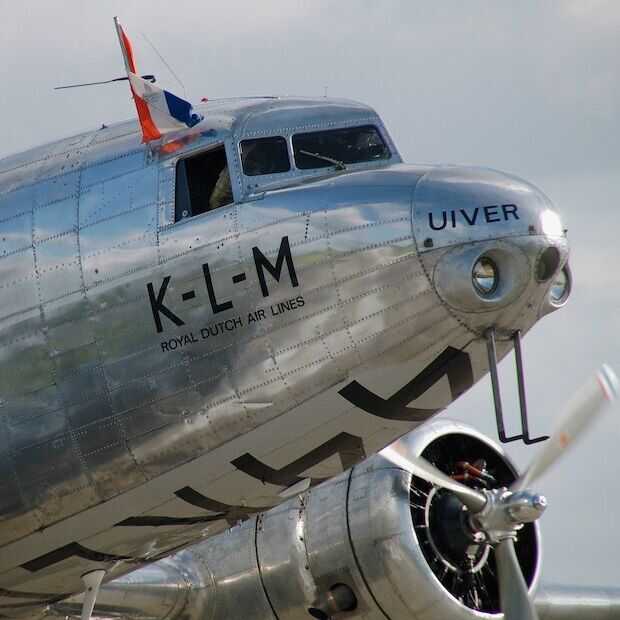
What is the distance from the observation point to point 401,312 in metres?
13.6

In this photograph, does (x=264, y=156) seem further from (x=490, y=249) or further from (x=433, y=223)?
(x=490, y=249)

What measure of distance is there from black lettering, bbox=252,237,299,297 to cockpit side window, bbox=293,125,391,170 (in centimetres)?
84

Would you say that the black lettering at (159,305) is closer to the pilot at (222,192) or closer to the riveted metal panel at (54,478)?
the pilot at (222,192)

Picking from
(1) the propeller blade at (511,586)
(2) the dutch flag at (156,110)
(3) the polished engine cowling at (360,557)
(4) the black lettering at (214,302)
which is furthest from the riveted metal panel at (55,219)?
(1) the propeller blade at (511,586)

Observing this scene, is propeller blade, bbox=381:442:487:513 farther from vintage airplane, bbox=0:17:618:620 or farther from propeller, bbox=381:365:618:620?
vintage airplane, bbox=0:17:618:620

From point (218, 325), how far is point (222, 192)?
1.18 meters

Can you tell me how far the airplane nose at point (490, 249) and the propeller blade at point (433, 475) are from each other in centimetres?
424

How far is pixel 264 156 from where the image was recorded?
14.4m

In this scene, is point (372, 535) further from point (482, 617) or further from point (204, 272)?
point (204, 272)

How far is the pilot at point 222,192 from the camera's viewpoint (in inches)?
559

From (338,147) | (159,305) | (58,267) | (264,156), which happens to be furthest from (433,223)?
(58,267)

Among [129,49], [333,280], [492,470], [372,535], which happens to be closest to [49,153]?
[129,49]

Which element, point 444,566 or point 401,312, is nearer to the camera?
point 401,312

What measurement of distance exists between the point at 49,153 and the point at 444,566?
263 inches
